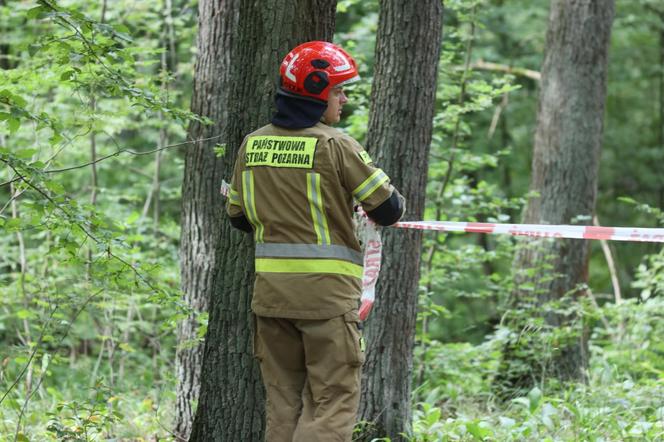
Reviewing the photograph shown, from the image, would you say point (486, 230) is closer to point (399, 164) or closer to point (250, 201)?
point (399, 164)

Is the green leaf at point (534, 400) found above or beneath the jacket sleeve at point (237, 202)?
beneath

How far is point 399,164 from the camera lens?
5238 mm

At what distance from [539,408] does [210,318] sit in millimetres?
2743

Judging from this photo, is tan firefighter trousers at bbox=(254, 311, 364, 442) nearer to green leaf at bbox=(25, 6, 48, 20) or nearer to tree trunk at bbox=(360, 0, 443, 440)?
tree trunk at bbox=(360, 0, 443, 440)

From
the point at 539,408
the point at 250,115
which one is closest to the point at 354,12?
the point at 539,408

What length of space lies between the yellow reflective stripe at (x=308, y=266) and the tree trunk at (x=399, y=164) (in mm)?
1548

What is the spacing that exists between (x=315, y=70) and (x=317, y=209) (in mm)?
587

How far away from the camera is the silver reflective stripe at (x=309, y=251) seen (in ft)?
12.2

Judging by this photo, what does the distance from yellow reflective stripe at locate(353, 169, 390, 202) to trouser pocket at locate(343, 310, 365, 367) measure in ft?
1.65

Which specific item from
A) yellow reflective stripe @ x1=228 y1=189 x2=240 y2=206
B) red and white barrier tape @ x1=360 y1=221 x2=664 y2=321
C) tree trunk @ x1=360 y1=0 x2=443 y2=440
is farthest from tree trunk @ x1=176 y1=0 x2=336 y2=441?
tree trunk @ x1=360 y1=0 x2=443 y2=440

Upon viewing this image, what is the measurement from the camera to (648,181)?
61.3 ft

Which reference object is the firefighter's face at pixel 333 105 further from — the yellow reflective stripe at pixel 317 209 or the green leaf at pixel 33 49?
the green leaf at pixel 33 49

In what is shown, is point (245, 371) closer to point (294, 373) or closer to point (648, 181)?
point (294, 373)

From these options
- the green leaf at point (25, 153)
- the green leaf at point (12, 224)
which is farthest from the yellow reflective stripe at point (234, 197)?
the green leaf at point (12, 224)
